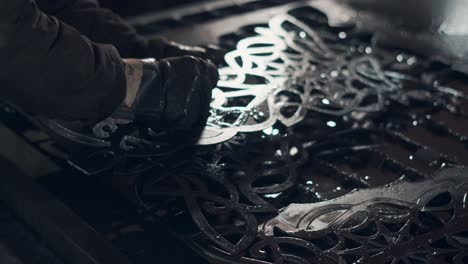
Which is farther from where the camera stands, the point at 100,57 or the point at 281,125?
the point at 281,125

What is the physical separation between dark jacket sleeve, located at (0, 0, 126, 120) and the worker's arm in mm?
199

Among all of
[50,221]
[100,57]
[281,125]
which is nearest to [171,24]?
[281,125]

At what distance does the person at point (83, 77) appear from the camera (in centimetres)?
94

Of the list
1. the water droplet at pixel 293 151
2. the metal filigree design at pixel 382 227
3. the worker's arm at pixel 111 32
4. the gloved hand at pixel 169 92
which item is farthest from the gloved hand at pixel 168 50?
the metal filigree design at pixel 382 227

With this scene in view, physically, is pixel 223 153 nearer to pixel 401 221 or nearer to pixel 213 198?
pixel 213 198

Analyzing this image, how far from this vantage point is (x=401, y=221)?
1004mm

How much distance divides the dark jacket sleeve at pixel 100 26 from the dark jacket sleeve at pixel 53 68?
20 cm

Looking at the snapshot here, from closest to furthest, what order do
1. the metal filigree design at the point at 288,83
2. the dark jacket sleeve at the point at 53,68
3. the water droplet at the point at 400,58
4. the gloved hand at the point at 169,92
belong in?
the dark jacket sleeve at the point at 53,68, the gloved hand at the point at 169,92, the metal filigree design at the point at 288,83, the water droplet at the point at 400,58

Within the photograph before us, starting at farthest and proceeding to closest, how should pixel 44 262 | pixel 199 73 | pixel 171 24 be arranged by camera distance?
pixel 171 24
pixel 199 73
pixel 44 262

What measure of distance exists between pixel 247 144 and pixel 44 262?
0.37 meters

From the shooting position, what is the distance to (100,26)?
4.04 feet

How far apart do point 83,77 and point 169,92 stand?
0.14 meters

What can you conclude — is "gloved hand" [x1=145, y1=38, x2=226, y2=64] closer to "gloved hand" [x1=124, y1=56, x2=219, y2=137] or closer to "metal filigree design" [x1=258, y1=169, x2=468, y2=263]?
"gloved hand" [x1=124, y1=56, x2=219, y2=137]

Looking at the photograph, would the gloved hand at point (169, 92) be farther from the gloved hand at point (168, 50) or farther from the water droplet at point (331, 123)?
the water droplet at point (331, 123)
